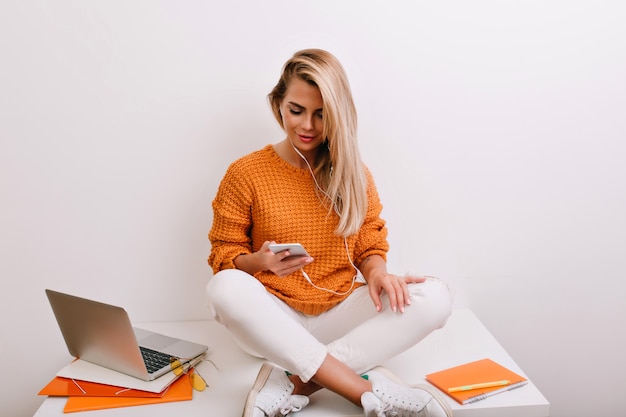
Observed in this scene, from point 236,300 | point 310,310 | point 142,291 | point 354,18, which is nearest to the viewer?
point 236,300

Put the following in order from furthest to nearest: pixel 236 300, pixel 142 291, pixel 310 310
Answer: pixel 142 291
pixel 310 310
pixel 236 300

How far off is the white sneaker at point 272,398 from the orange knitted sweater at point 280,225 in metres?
0.22

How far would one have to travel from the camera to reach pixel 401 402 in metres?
1.22

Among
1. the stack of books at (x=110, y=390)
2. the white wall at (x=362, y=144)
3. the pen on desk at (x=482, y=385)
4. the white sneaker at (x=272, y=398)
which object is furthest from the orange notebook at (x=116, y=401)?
the pen on desk at (x=482, y=385)

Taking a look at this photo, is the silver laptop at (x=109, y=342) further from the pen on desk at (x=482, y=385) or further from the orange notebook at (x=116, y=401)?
the pen on desk at (x=482, y=385)

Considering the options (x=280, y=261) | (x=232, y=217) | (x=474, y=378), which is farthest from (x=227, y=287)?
(x=474, y=378)

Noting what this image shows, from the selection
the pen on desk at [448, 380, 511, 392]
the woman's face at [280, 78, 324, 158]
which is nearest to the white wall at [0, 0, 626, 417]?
the woman's face at [280, 78, 324, 158]

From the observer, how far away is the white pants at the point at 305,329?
1.24m

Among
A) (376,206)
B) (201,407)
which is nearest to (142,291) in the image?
(201,407)

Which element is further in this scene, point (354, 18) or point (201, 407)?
point (354, 18)

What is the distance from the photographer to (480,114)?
167cm

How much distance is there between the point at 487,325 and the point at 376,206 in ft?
1.71

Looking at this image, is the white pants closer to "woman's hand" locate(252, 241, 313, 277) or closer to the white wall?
"woman's hand" locate(252, 241, 313, 277)

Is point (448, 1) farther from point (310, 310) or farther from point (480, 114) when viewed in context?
point (310, 310)
